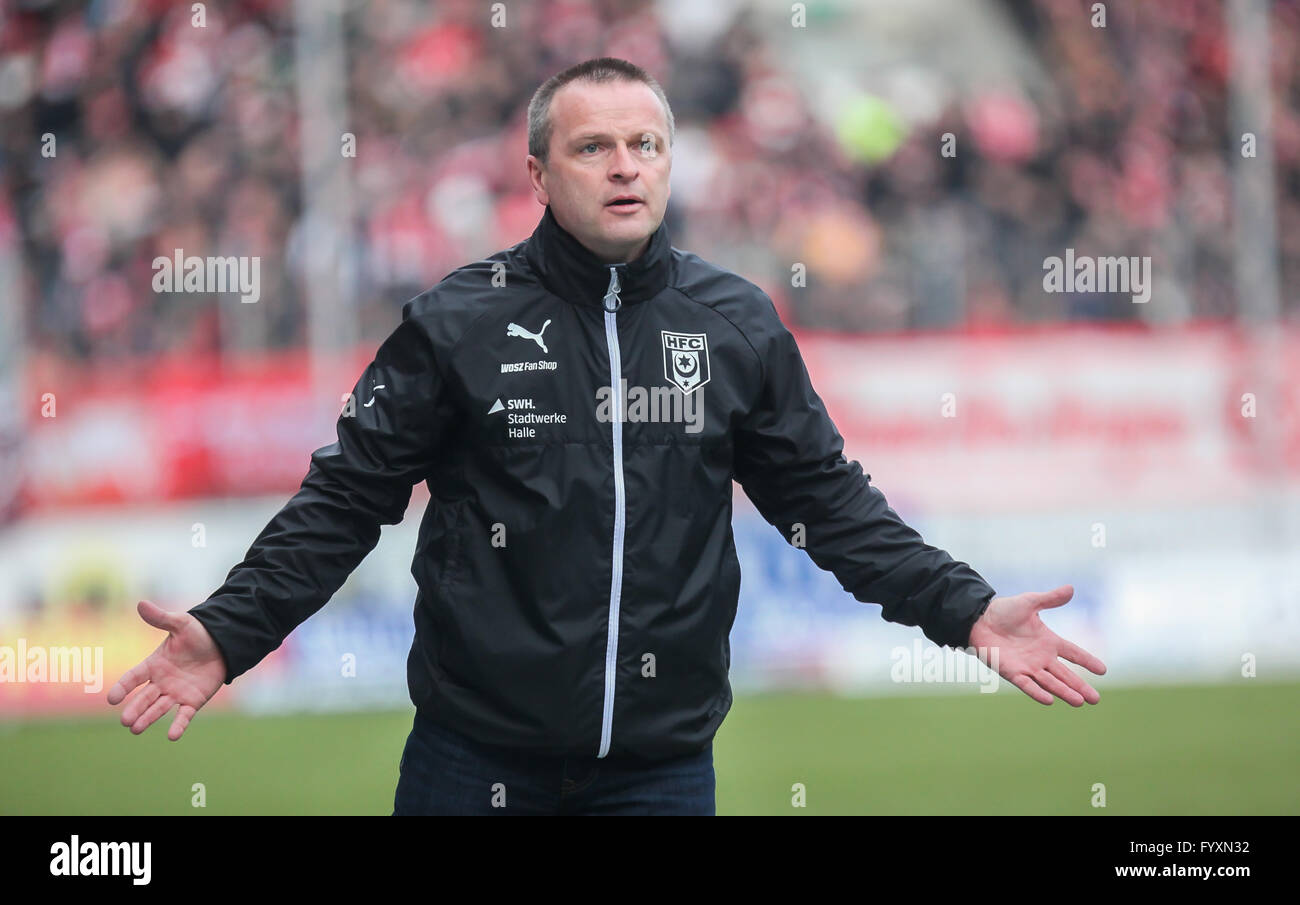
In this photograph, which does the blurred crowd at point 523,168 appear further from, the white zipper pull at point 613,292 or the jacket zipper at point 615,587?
the jacket zipper at point 615,587

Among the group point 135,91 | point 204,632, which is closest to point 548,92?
point 204,632

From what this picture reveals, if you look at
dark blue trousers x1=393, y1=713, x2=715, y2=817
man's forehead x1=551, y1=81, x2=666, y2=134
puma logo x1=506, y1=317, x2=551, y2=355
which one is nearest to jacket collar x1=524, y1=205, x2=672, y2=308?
puma logo x1=506, y1=317, x2=551, y2=355

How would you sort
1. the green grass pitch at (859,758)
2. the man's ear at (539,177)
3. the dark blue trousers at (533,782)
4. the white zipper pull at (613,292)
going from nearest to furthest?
the dark blue trousers at (533,782) < the white zipper pull at (613,292) < the man's ear at (539,177) < the green grass pitch at (859,758)

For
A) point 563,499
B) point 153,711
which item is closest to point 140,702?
point 153,711

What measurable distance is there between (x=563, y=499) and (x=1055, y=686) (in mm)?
1126

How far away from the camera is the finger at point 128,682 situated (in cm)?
304

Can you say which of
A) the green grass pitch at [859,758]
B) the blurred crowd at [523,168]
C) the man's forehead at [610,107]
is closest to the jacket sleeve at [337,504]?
the man's forehead at [610,107]

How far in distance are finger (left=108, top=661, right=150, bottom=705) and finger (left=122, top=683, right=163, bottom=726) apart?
0.02m

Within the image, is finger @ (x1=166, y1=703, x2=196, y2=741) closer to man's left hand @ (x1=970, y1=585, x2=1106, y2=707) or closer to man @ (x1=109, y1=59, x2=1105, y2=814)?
man @ (x1=109, y1=59, x2=1105, y2=814)

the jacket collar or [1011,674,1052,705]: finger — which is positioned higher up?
the jacket collar

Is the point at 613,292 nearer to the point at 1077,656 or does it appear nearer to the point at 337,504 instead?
the point at 337,504

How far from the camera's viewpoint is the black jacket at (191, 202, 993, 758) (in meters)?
3.10
